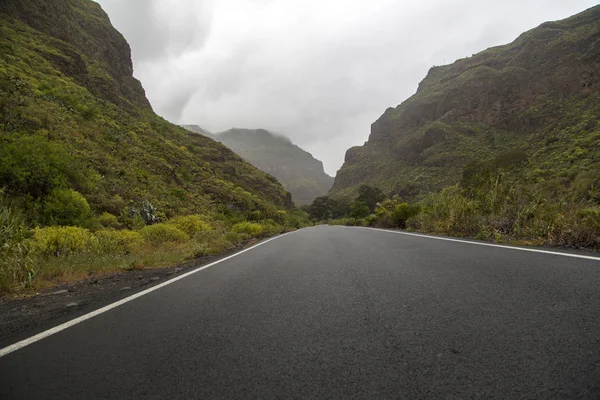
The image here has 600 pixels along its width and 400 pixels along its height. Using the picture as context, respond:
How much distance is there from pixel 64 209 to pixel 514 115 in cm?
9468

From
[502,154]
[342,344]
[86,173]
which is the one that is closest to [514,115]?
[502,154]

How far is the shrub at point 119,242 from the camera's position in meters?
7.80

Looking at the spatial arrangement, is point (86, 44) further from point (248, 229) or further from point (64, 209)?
point (64, 209)

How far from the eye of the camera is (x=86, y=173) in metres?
13.9

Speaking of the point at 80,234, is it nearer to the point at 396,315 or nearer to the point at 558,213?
the point at 396,315

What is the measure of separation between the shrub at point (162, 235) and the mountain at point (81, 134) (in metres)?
3.16

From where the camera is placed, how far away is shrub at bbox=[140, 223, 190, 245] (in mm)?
10289

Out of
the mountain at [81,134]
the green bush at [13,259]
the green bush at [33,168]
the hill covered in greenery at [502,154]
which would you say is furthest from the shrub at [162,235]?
the hill covered in greenery at [502,154]

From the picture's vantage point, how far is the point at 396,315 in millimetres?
2596

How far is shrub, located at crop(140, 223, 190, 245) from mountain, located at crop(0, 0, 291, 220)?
316 centimetres

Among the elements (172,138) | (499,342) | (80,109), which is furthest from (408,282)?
(172,138)

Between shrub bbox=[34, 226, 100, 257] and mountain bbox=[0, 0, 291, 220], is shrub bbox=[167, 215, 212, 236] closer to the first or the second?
mountain bbox=[0, 0, 291, 220]

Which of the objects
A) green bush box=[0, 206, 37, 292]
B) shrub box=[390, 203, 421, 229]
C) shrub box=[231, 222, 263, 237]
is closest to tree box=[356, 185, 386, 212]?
shrub box=[390, 203, 421, 229]

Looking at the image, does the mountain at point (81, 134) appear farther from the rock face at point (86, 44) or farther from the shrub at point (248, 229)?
the shrub at point (248, 229)
